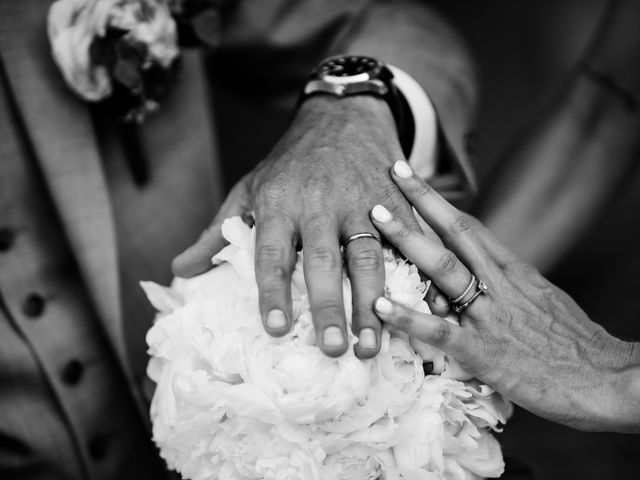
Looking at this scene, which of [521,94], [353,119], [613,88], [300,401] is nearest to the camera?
[300,401]

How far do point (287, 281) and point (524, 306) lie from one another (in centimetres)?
37

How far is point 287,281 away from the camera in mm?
788

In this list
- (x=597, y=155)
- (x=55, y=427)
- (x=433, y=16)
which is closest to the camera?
(x=55, y=427)

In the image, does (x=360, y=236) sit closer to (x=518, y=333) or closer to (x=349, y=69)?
(x=518, y=333)

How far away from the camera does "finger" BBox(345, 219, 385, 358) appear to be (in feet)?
2.36

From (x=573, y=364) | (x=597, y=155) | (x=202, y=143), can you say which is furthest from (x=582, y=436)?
(x=202, y=143)

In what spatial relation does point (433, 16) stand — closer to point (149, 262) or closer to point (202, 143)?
point (202, 143)

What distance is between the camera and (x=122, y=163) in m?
1.31

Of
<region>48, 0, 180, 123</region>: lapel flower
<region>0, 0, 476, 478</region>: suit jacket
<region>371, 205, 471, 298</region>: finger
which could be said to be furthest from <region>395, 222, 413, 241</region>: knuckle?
<region>48, 0, 180, 123</region>: lapel flower

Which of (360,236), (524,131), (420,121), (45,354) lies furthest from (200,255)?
(524,131)

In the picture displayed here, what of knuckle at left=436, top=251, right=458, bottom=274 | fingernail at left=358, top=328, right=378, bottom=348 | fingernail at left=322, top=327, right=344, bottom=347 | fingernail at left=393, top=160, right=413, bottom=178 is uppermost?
fingernail at left=393, top=160, right=413, bottom=178

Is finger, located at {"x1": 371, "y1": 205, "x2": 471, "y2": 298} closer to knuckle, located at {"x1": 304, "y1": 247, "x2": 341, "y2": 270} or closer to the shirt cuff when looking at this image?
knuckle, located at {"x1": 304, "y1": 247, "x2": 341, "y2": 270}

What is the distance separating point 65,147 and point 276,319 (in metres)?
0.70

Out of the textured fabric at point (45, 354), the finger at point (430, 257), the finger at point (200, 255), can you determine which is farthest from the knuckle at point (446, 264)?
the textured fabric at point (45, 354)
